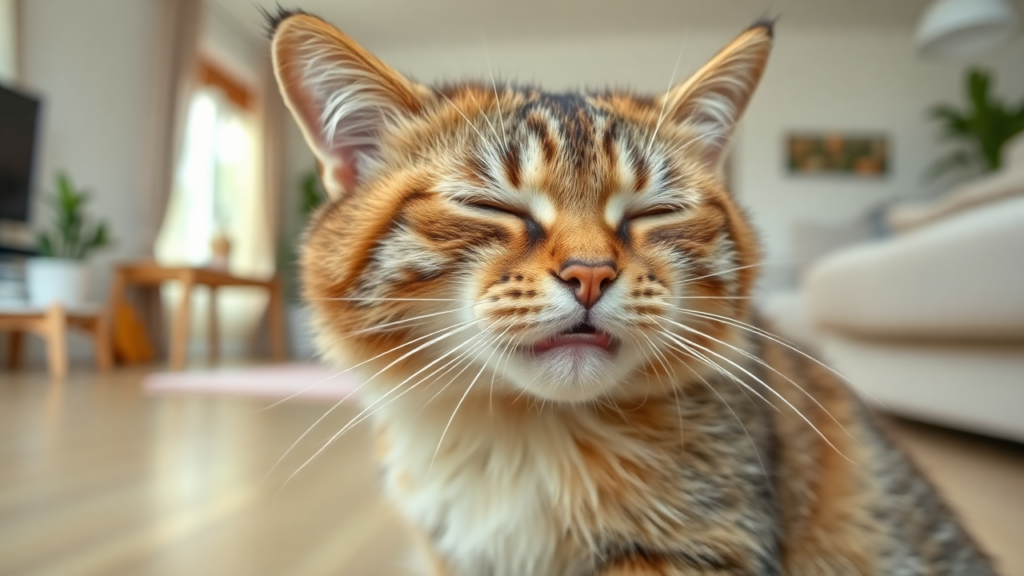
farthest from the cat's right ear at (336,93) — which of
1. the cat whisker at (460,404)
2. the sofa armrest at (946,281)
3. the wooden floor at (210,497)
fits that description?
the sofa armrest at (946,281)

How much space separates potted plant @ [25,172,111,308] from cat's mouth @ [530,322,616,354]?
130 inches

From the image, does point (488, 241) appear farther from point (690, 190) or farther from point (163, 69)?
point (163, 69)

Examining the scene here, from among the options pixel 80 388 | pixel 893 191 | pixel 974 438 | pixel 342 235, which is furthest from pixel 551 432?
pixel 893 191

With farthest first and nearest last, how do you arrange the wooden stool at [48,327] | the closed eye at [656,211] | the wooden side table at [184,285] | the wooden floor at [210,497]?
the wooden side table at [184,285], the wooden stool at [48,327], the wooden floor at [210,497], the closed eye at [656,211]

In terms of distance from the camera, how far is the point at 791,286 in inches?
159

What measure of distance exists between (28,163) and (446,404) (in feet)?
11.6

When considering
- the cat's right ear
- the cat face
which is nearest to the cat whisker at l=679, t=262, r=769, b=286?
the cat face

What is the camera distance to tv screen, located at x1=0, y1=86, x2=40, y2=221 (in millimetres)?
2807

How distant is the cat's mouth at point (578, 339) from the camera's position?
0.50 m

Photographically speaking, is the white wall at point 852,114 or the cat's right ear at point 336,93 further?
the white wall at point 852,114

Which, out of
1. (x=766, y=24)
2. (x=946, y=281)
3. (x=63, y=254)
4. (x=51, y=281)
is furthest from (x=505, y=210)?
(x=63, y=254)

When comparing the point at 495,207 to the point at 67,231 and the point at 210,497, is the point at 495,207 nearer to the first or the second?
the point at 210,497

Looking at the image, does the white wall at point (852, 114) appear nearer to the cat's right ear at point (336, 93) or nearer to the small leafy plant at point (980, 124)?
the small leafy plant at point (980, 124)

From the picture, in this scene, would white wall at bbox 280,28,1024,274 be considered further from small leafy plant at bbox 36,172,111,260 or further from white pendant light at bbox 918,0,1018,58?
small leafy plant at bbox 36,172,111,260
